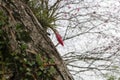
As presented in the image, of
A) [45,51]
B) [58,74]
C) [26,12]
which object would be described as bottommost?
[58,74]

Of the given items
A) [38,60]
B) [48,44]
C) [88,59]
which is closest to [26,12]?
[48,44]

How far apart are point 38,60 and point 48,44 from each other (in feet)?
0.63

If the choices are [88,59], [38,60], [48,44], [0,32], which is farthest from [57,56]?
[88,59]

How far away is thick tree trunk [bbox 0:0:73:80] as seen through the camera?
3.81 feet

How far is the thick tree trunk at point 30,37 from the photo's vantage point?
45.7 inches

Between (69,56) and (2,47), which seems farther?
(69,56)

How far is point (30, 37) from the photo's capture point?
1.23 m

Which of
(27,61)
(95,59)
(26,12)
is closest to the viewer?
(27,61)

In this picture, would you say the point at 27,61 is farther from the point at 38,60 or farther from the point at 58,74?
the point at 58,74

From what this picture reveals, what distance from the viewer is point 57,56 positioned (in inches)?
51.4

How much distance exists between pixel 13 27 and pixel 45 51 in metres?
0.18

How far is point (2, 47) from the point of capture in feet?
3.72

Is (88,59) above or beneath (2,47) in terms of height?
above

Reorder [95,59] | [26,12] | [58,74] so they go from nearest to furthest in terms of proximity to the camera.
→ 1. [58,74]
2. [26,12]
3. [95,59]
